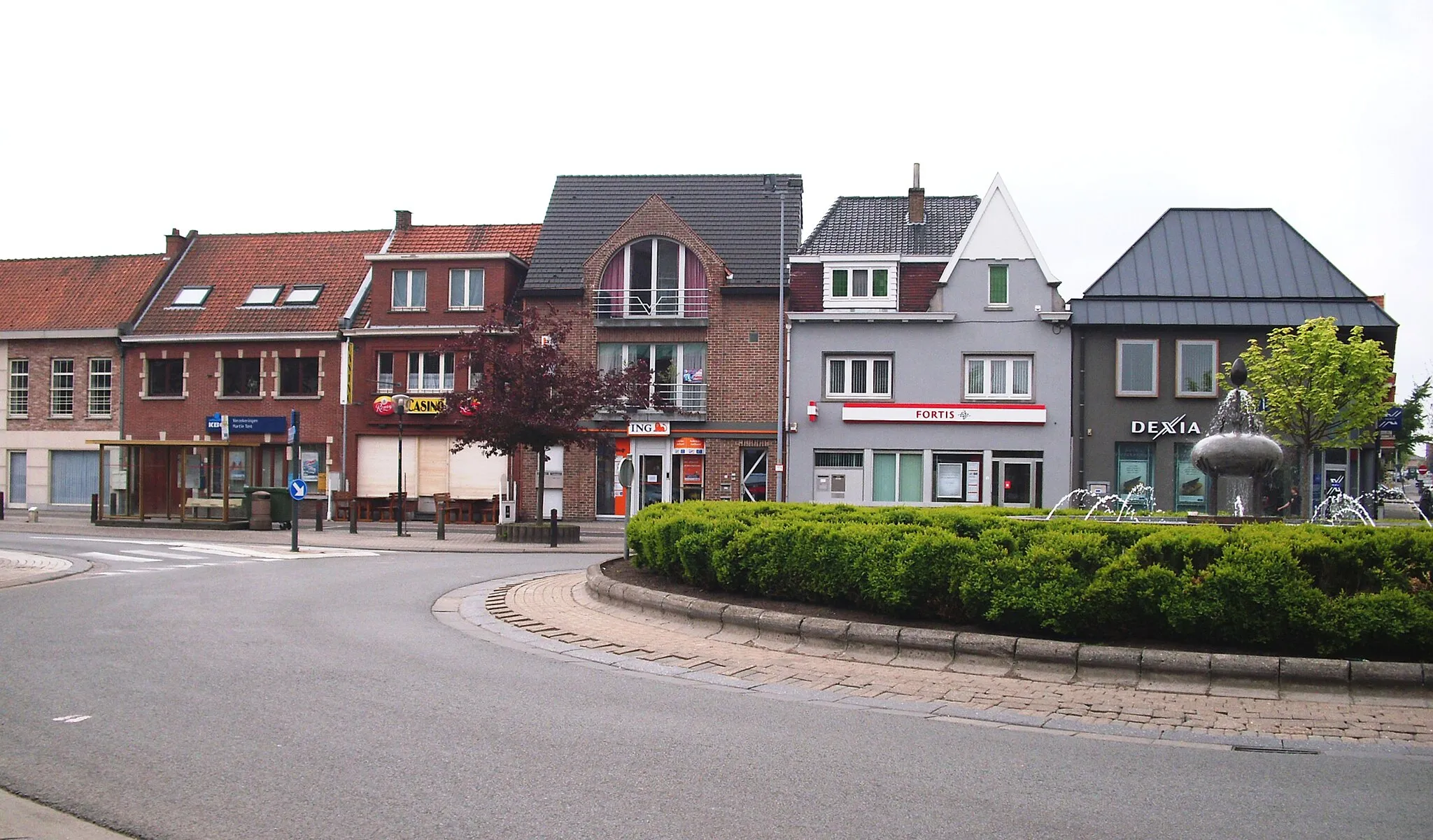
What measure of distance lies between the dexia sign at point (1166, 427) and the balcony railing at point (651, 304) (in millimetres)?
13553

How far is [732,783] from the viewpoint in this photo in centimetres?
612

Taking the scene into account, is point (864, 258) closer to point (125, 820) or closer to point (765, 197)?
point (765, 197)

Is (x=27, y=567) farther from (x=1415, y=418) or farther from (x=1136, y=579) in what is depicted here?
(x=1415, y=418)

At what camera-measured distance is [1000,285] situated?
34094 mm

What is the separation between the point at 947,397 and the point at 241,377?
23.4m

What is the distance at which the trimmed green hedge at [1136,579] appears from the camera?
Result: 338 inches

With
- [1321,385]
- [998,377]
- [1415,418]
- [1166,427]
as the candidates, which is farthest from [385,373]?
[1415,418]

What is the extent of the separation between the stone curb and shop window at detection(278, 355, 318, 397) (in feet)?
95.5

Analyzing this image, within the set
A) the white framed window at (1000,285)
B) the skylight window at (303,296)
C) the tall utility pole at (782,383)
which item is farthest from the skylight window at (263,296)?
the white framed window at (1000,285)

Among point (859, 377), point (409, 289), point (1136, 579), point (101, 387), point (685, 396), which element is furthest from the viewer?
point (101, 387)

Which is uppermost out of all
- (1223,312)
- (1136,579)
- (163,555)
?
(1223,312)

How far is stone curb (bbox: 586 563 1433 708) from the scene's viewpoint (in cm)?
821

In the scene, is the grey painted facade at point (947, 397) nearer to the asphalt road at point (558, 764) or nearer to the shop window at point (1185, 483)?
the shop window at point (1185, 483)

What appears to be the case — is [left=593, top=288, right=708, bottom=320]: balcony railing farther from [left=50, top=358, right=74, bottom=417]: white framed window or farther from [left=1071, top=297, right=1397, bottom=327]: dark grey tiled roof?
[left=50, top=358, right=74, bottom=417]: white framed window
